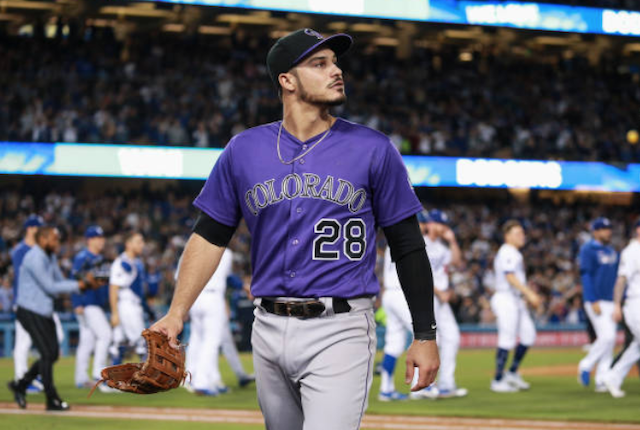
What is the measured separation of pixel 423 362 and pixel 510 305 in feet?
27.6

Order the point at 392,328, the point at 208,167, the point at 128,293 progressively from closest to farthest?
1. the point at 392,328
2. the point at 128,293
3. the point at 208,167

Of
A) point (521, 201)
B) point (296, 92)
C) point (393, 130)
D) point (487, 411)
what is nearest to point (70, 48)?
point (393, 130)

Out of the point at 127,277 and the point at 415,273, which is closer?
the point at 415,273

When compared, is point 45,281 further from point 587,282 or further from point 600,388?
point 600,388

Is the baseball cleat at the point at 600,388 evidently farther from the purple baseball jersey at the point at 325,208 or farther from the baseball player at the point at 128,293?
the purple baseball jersey at the point at 325,208

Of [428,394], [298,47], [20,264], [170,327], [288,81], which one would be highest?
[298,47]

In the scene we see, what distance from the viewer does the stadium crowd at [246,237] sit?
915 inches

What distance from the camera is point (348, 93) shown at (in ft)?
99.9

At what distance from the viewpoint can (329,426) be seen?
3627mm

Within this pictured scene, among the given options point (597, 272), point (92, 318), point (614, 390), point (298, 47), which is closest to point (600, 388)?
point (614, 390)

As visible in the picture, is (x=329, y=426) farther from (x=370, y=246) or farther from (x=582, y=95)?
(x=582, y=95)

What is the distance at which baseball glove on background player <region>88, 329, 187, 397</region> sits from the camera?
12.1 feet

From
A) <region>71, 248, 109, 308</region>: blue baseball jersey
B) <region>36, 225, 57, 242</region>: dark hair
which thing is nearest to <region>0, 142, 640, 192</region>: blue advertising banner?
<region>71, 248, 109, 308</region>: blue baseball jersey

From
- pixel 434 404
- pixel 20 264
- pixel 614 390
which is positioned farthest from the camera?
pixel 614 390
